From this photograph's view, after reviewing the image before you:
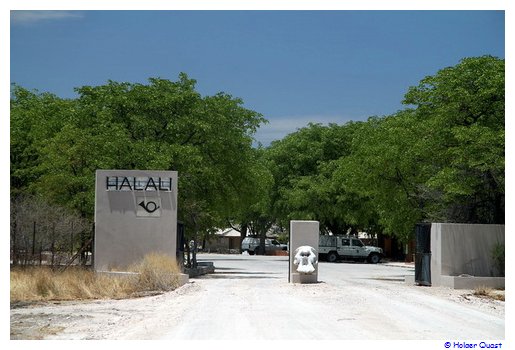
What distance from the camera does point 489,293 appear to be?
2342 centimetres

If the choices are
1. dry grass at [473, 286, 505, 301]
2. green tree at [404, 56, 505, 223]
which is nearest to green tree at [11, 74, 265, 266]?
green tree at [404, 56, 505, 223]

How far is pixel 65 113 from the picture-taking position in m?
33.3

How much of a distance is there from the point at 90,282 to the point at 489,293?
1158cm

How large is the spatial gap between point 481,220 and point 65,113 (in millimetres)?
17001

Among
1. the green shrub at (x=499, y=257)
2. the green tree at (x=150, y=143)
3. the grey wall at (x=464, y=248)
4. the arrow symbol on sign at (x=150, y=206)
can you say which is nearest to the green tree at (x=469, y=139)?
the grey wall at (x=464, y=248)

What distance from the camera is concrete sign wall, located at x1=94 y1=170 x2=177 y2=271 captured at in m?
27.2

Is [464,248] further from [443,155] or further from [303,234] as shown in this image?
[303,234]

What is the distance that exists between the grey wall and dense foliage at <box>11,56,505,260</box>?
1.25 metres

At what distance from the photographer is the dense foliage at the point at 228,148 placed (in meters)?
27.2

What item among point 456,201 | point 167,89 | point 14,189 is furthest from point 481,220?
point 14,189

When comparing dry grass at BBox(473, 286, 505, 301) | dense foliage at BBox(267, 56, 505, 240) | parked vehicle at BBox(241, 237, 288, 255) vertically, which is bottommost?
dry grass at BBox(473, 286, 505, 301)

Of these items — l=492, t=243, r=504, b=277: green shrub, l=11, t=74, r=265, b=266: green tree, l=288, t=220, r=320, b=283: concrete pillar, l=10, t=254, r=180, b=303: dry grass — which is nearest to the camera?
l=10, t=254, r=180, b=303: dry grass

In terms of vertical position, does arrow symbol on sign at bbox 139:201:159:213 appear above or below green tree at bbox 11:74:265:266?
below

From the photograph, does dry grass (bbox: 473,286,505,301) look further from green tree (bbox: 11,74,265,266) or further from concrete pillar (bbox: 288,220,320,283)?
green tree (bbox: 11,74,265,266)
